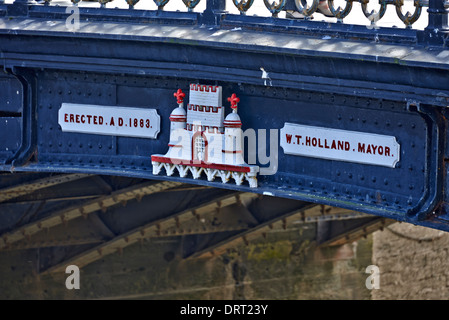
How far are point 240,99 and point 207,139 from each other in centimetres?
63

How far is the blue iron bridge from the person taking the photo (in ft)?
37.6

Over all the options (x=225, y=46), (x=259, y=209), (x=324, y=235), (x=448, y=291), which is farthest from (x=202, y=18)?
(x=448, y=291)

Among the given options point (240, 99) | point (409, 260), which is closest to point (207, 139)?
point (240, 99)

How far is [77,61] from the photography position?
1391 centimetres

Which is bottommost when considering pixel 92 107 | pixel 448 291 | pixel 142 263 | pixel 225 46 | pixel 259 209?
pixel 448 291

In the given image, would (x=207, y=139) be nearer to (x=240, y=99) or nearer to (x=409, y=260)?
(x=240, y=99)

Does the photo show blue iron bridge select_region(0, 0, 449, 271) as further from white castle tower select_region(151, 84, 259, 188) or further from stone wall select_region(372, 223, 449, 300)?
stone wall select_region(372, 223, 449, 300)

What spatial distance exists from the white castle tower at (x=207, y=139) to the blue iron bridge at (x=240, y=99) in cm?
1

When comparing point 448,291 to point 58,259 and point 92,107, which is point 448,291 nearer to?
point 58,259

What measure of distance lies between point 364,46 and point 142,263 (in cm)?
1086

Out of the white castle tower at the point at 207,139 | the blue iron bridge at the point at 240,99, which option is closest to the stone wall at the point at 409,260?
the blue iron bridge at the point at 240,99

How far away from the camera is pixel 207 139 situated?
13086 mm

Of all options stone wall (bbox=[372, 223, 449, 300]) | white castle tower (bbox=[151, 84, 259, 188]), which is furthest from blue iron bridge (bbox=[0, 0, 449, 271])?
stone wall (bbox=[372, 223, 449, 300])

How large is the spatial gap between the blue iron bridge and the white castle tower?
0.05 feet
